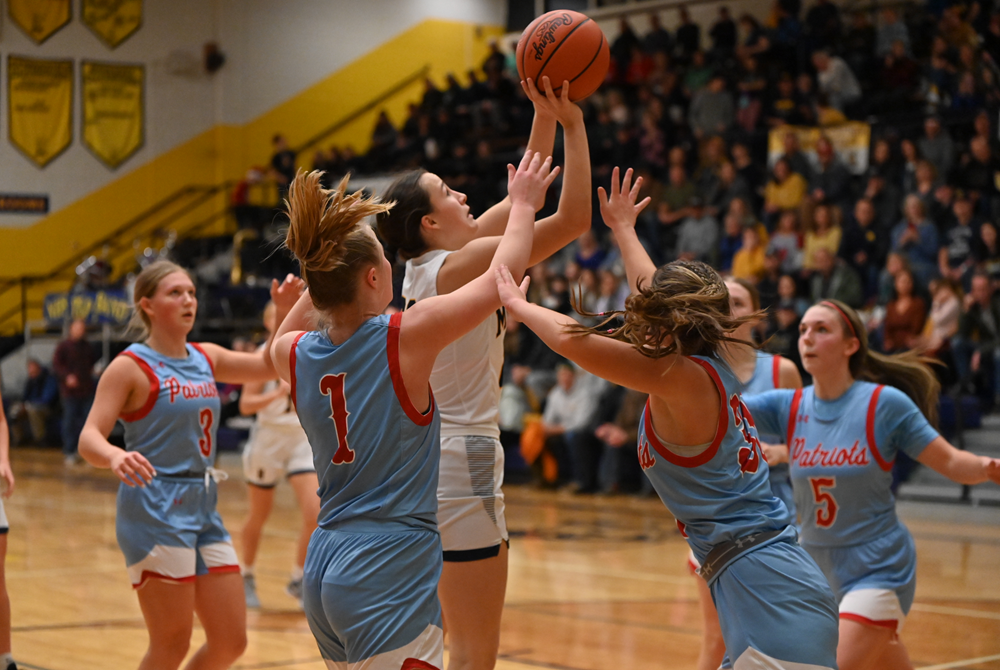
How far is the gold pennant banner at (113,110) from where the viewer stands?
59.9 feet

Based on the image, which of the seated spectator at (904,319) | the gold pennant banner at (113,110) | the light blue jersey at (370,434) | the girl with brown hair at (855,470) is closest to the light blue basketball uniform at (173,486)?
the light blue jersey at (370,434)

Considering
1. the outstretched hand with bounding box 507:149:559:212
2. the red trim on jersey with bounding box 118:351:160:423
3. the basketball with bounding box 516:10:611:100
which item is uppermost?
the basketball with bounding box 516:10:611:100

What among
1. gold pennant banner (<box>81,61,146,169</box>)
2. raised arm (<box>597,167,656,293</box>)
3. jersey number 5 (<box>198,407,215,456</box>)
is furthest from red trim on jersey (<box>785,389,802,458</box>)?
gold pennant banner (<box>81,61,146,169</box>)

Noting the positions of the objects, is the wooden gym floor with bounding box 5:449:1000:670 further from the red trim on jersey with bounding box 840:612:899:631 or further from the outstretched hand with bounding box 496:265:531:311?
the outstretched hand with bounding box 496:265:531:311

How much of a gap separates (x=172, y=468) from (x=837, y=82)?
1115 centimetres

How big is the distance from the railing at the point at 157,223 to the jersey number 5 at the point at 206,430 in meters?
14.3

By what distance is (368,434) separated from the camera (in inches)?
101

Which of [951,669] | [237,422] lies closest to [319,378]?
[951,669]

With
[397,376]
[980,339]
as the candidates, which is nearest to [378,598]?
[397,376]

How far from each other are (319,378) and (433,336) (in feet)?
0.95

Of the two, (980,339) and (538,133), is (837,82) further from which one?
(538,133)

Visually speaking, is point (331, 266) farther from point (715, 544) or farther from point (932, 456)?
point (932, 456)

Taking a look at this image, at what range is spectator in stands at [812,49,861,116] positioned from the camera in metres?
13.2

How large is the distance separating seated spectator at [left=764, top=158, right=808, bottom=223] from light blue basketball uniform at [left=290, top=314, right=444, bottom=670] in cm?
1002
